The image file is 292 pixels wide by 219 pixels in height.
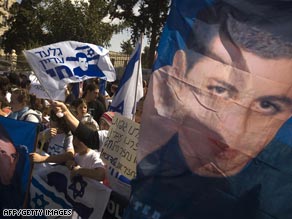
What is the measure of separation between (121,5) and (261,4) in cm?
3770

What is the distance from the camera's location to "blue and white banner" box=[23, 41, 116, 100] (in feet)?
24.1

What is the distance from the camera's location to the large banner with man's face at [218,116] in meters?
2.66

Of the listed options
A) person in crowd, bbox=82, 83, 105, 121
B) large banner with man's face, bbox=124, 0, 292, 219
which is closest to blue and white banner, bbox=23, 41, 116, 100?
person in crowd, bbox=82, 83, 105, 121

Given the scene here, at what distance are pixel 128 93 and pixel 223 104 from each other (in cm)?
341

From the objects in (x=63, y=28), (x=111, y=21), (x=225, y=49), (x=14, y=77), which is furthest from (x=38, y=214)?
(x=111, y=21)

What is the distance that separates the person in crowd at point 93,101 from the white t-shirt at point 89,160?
2706mm

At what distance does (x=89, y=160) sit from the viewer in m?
4.67

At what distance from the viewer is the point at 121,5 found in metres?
39.7

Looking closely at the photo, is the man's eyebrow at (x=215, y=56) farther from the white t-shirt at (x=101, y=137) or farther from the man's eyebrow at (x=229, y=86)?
the white t-shirt at (x=101, y=137)

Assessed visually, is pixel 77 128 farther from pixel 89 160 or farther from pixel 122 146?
pixel 122 146

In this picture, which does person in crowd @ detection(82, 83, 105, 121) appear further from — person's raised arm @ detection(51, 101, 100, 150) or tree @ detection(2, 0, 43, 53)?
tree @ detection(2, 0, 43, 53)

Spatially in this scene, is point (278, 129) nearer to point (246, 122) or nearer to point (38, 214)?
point (246, 122)

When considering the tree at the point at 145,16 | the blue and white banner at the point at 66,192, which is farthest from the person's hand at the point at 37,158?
the tree at the point at 145,16

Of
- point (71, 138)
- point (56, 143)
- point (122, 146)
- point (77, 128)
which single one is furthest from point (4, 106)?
point (122, 146)
